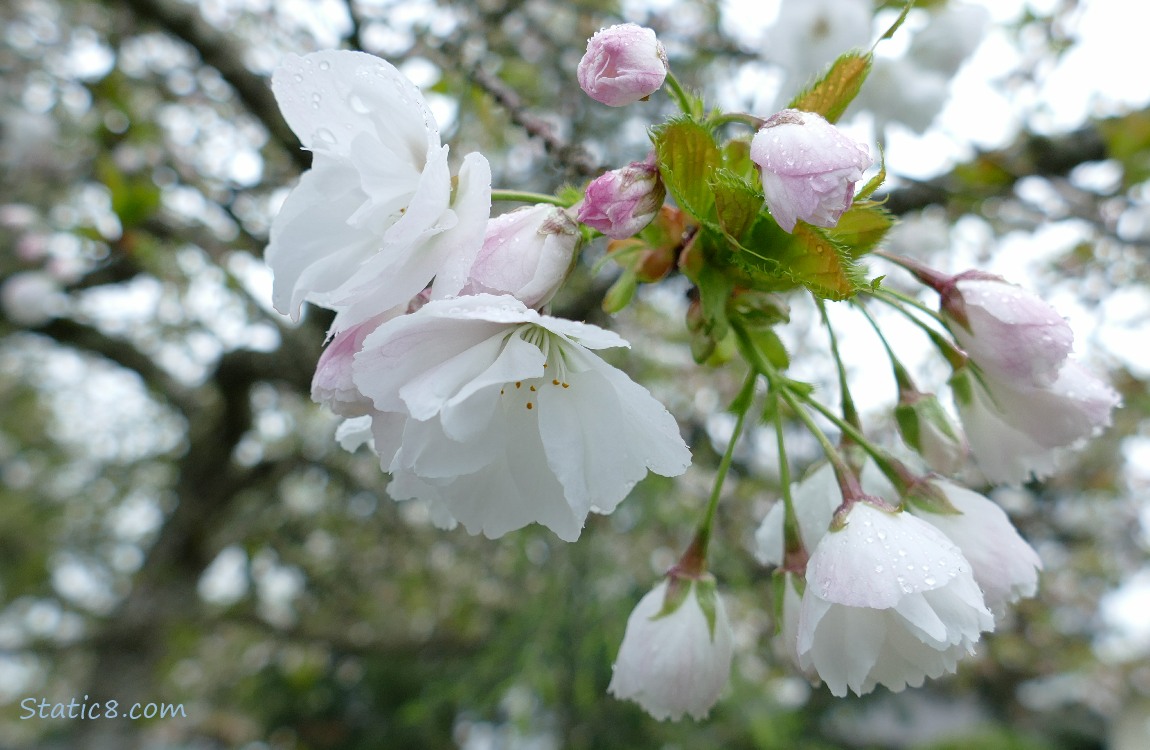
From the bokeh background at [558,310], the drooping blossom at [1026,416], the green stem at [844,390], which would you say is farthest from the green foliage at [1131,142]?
the green stem at [844,390]

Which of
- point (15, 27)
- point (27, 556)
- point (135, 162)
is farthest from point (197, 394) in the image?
point (27, 556)

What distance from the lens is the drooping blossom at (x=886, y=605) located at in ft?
1.76

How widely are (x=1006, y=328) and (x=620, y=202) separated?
0.36m

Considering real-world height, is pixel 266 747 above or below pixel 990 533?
below

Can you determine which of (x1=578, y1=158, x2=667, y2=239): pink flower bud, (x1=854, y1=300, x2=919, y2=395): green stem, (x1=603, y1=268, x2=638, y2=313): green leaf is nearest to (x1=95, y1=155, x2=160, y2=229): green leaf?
(x1=603, y1=268, x2=638, y2=313): green leaf

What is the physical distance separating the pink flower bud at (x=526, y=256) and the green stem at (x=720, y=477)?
25 cm

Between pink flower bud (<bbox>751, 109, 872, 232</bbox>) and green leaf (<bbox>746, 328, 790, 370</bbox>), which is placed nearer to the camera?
pink flower bud (<bbox>751, 109, 872, 232</bbox>)

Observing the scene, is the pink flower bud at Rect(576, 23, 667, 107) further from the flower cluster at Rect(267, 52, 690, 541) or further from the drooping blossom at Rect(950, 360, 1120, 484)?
the drooping blossom at Rect(950, 360, 1120, 484)

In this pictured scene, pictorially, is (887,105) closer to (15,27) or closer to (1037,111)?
(1037,111)

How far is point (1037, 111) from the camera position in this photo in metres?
2.31

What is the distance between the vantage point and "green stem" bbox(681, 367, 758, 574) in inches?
27.4

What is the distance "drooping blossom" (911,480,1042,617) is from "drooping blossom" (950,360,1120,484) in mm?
94

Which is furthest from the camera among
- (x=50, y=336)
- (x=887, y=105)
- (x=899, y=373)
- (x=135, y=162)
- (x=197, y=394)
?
(x=197, y=394)

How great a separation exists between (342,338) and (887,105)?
1.27 m
